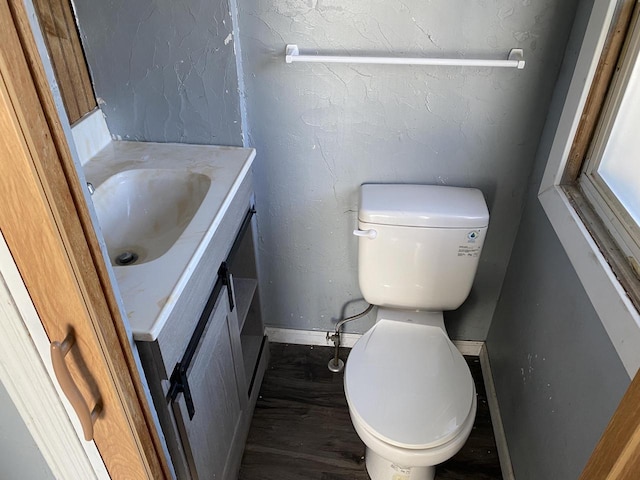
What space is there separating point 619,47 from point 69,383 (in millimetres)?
1380

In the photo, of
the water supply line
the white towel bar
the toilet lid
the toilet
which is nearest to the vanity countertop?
the white towel bar

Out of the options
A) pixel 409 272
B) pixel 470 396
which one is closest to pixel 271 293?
pixel 409 272

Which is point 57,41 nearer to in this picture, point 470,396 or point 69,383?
point 69,383

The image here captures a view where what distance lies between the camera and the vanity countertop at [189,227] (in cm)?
92

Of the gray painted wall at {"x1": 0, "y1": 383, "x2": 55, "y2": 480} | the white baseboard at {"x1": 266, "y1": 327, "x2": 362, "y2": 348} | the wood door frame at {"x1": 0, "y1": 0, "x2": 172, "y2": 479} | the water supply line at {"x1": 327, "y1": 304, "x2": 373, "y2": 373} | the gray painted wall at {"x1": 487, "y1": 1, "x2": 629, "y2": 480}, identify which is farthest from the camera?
the white baseboard at {"x1": 266, "y1": 327, "x2": 362, "y2": 348}

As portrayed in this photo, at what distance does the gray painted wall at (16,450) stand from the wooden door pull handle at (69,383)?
5.2 inches

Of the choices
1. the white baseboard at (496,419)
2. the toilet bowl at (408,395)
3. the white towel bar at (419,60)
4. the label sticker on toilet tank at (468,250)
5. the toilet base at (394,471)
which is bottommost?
the white baseboard at (496,419)

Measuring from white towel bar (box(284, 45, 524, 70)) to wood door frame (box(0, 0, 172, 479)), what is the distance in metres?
0.88

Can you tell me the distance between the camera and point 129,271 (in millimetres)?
1014

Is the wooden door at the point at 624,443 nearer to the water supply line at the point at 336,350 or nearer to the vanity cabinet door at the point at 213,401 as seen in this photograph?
the vanity cabinet door at the point at 213,401

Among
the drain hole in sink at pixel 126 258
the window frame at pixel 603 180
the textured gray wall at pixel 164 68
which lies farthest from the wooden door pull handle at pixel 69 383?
the window frame at pixel 603 180

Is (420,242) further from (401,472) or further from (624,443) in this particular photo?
(624,443)

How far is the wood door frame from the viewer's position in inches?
20.7

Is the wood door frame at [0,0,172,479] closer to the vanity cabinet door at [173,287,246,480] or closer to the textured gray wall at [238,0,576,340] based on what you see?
the vanity cabinet door at [173,287,246,480]
